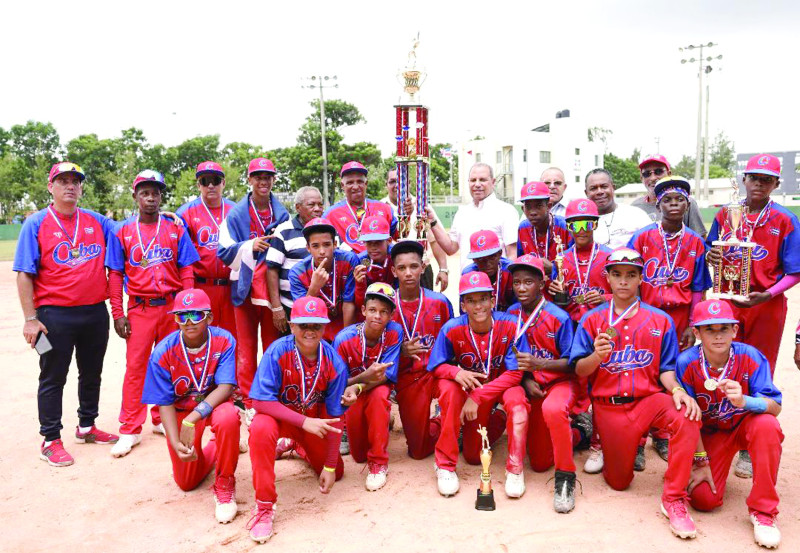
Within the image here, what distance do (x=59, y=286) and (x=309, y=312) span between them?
9.10 feet

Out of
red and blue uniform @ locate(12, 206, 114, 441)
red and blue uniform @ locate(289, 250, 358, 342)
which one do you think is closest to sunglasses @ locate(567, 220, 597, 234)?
red and blue uniform @ locate(289, 250, 358, 342)

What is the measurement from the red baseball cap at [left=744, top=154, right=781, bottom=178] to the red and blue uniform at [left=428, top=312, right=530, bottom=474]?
2438mm

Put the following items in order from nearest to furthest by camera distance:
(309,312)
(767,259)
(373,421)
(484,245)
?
1. (309,312)
2. (373,421)
3. (767,259)
4. (484,245)

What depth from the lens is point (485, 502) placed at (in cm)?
458

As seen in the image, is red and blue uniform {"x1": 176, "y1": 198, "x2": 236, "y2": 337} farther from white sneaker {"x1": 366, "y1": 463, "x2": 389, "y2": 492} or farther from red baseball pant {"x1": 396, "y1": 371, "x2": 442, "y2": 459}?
white sneaker {"x1": 366, "y1": 463, "x2": 389, "y2": 492}

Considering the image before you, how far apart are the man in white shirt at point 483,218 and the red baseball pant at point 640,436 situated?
88.5 inches

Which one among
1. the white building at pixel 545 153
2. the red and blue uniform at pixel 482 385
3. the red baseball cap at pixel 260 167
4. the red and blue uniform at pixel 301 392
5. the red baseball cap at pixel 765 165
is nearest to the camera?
the red and blue uniform at pixel 301 392

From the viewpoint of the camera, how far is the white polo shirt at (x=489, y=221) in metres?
6.58

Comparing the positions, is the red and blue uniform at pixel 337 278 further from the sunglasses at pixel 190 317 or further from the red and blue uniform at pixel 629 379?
the red and blue uniform at pixel 629 379

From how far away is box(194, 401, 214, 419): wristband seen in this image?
15.2 ft

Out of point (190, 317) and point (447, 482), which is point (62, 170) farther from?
point (447, 482)

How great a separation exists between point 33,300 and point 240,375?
85.3 inches

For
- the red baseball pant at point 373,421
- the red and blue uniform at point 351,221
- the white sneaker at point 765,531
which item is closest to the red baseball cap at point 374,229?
the red and blue uniform at point 351,221

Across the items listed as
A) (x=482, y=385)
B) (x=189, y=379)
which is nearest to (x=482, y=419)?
(x=482, y=385)
